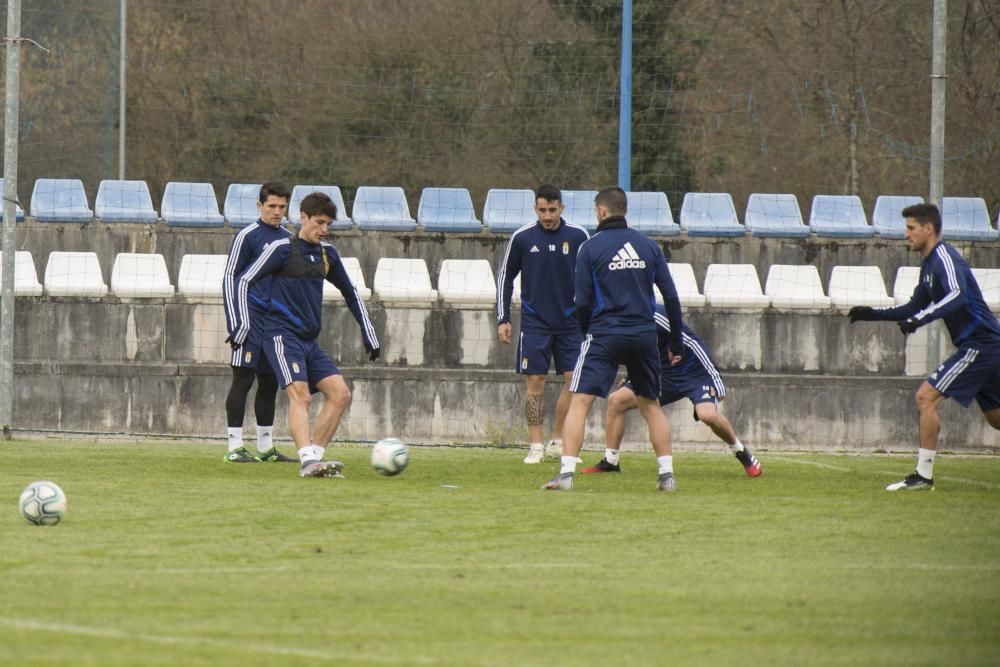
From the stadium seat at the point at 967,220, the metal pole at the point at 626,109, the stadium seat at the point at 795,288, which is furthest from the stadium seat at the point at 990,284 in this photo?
the metal pole at the point at 626,109

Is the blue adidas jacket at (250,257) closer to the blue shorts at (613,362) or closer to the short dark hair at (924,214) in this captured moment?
the blue shorts at (613,362)

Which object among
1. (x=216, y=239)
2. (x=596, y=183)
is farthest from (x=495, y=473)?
(x=596, y=183)

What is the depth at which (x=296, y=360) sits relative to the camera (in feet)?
37.1

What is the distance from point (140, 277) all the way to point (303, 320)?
19.9 ft

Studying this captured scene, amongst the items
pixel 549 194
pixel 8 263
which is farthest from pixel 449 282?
pixel 8 263

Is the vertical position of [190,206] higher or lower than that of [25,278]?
higher

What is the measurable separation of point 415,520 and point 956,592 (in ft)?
11.0

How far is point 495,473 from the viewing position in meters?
12.2

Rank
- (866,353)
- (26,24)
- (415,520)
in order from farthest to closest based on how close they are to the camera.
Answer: (26,24) < (866,353) < (415,520)

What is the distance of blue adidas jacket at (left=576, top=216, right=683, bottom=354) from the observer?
10445mm

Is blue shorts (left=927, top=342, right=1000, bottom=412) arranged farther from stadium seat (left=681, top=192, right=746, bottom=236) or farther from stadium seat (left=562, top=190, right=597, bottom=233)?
stadium seat (left=562, top=190, right=597, bottom=233)

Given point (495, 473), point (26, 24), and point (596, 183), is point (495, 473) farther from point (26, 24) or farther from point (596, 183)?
point (26, 24)

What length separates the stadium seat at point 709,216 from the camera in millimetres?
20094

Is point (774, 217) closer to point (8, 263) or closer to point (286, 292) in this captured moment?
point (8, 263)
